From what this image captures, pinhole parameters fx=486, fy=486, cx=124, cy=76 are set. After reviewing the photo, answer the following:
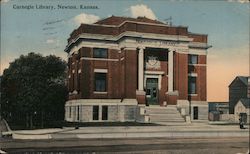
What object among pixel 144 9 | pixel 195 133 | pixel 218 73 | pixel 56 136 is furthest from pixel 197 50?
pixel 56 136

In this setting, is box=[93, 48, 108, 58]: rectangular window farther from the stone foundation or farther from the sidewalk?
the sidewalk

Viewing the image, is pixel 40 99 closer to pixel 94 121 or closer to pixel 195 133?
pixel 94 121

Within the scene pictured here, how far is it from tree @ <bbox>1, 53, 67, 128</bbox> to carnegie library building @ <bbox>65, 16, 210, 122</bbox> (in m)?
0.32

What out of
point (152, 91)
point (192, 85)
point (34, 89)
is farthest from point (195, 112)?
point (34, 89)

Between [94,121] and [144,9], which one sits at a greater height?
[144,9]

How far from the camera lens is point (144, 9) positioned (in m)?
11.2

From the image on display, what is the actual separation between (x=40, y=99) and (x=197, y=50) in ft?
16.0

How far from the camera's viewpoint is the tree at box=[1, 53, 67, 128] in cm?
1120

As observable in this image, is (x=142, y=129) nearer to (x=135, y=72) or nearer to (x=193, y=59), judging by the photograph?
(x=135, y=72)

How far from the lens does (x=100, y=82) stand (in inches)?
498

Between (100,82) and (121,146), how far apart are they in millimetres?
1995

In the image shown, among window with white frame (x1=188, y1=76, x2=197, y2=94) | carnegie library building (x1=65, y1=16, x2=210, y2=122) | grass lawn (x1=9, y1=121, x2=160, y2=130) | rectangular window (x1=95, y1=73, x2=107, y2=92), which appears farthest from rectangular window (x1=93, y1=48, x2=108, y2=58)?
window with white frame (x1=188, y1=76, x2=197, y2=94)

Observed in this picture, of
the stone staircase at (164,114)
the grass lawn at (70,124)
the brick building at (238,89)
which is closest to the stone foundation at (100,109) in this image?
the grass lawn at (70,124)

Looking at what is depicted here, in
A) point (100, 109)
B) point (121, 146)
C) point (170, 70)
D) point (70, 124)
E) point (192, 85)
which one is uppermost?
point (170, 70)
